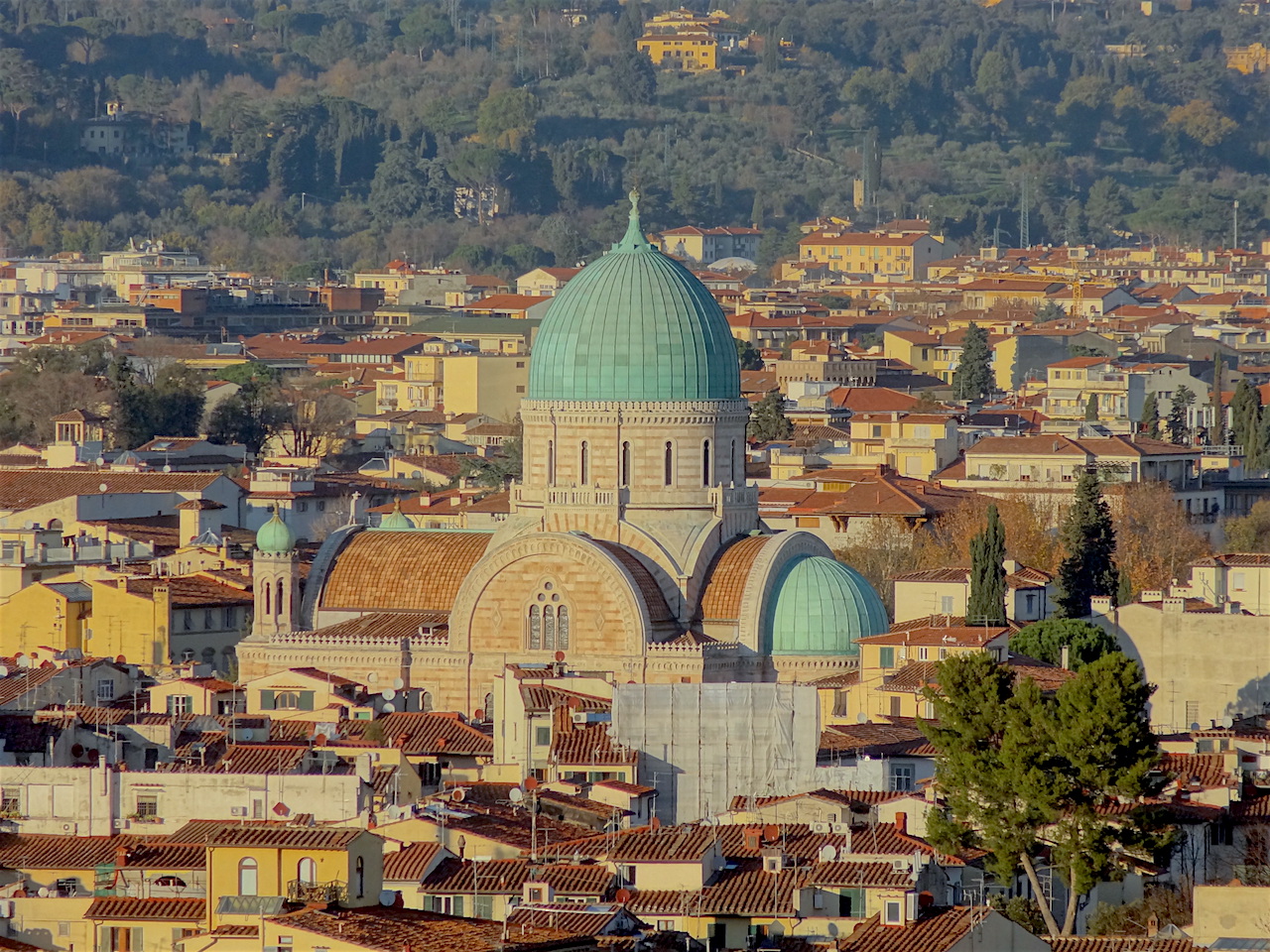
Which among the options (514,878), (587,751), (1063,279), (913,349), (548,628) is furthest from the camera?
(1063,279)

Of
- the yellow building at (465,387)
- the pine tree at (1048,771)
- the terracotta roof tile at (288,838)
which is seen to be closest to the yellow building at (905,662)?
the pine tree at (1048,771)

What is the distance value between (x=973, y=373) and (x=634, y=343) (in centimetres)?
5710

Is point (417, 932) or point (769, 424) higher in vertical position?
point (769, 424)

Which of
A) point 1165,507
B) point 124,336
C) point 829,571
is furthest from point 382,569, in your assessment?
point 124,336

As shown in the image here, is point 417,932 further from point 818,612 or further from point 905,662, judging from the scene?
point 818,612

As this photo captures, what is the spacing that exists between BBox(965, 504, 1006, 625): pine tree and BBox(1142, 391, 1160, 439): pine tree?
1346 inches

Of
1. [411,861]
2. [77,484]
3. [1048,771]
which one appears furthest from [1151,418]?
[411,861]

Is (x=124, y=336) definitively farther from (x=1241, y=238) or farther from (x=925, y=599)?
(x=1241, y=238)

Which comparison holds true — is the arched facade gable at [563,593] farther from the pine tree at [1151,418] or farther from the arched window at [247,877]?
the pine tree at [1151,418]

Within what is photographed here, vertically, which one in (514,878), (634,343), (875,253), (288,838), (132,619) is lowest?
(514,878)

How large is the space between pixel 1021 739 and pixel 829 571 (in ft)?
45.0

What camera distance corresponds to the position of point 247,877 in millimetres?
32938

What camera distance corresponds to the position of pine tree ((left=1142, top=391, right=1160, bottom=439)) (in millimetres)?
93750

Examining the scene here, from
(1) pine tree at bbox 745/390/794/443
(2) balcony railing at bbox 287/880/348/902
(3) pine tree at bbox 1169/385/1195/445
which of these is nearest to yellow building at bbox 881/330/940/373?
(3) pine tree at bbox 1169/385/1195/445
